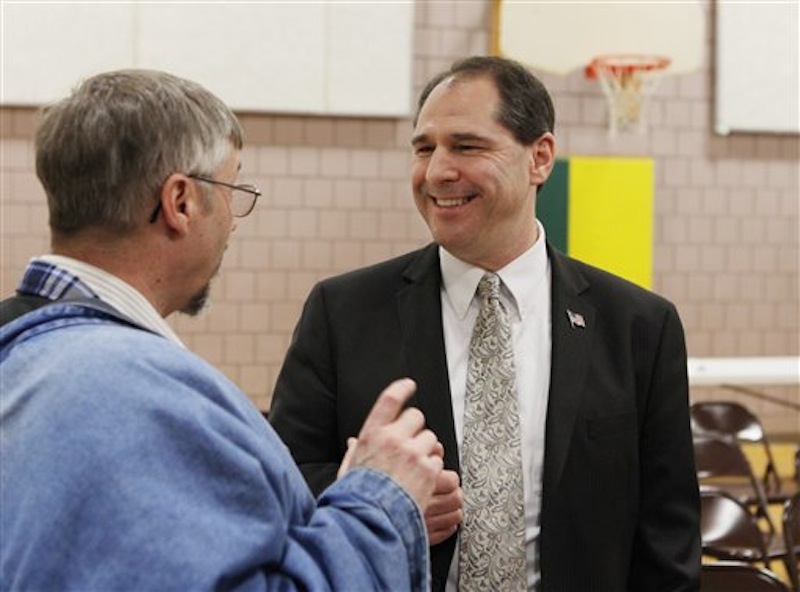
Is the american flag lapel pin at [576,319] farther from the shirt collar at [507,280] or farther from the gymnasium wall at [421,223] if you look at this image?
the gymnasium wall at [421,223]

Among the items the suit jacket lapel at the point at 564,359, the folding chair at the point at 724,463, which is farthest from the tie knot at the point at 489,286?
the folding chair at the point at 724,463

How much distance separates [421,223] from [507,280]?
18.7 feet

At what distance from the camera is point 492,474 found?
212 cm

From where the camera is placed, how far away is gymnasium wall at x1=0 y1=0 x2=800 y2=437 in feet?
25.2

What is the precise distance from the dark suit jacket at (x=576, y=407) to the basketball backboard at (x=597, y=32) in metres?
4.85

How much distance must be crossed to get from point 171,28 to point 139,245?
21.2ft

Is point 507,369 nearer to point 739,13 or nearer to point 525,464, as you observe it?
point 525,464

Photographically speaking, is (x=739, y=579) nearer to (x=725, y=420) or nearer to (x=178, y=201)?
(x=178, y=201)

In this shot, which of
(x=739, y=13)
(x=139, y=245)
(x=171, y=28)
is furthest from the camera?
(x=739, y=13)

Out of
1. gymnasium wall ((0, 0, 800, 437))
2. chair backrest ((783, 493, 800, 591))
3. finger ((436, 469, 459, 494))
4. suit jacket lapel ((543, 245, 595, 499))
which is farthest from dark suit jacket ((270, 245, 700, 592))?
gymnasium wall ((0, 0, 800, 437))

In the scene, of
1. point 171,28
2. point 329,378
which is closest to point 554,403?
point 329,378

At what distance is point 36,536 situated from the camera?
119 cm

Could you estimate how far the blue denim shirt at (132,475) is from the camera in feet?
3.88

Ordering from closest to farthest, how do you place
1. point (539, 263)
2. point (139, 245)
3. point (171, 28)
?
1. point (139, 245)
2. point (539, 263)
3. point (171, 28)
